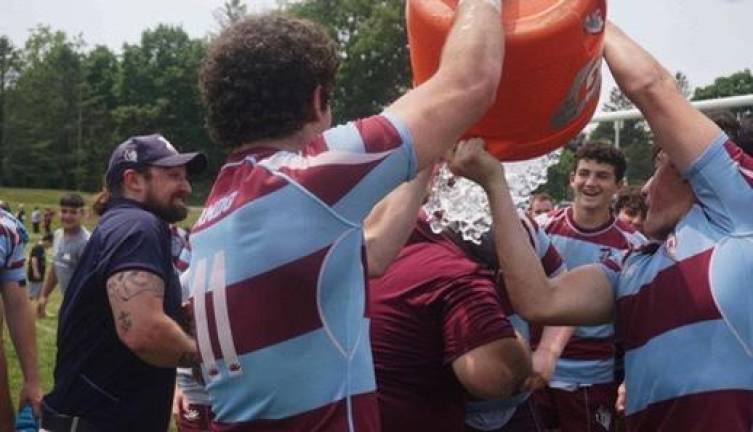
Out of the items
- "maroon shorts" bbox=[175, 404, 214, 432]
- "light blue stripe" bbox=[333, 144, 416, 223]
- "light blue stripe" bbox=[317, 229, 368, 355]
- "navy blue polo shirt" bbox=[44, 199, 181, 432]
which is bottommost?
"maroon shorts" bbox=[175, 404, 214, 432]

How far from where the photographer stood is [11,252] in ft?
17.6

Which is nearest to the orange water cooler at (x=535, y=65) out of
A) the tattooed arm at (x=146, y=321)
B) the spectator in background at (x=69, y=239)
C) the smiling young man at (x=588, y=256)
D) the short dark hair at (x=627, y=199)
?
the tattooed arm at (x=146, y=321)

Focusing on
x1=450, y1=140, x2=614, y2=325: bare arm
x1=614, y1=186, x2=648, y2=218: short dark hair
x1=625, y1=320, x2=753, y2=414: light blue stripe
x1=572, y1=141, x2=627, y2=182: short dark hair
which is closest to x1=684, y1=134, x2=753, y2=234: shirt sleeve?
x1=625, y1=320, x2=753, y2=414: light blue stripe

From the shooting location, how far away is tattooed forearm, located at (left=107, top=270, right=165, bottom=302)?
410 cm

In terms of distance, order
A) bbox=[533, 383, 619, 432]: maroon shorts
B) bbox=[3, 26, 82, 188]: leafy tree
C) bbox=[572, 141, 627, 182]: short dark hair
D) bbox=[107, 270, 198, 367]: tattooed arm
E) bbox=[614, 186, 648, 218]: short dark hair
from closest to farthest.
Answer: bbox=[107, 270, 198, 367]: tattooed arm → bbox=[533, 383, 619, 432]: maroon shorts → bbox=[572, 141, 627, 182]: short dark hair → bbox=[614, 186, 648, 218]: short dark hair → bbox=[3, 26, 82, 188]: leafy tree

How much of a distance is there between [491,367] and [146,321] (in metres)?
1.70

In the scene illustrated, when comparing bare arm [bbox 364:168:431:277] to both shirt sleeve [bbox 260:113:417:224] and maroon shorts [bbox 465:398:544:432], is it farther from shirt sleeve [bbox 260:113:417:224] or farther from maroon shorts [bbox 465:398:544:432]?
maroon shorts [bbox 465:398:544:432]

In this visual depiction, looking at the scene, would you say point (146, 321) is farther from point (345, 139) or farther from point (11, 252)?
point (345, 139)

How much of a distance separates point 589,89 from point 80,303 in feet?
8.32

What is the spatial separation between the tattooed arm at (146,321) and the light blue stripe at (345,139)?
200 cm

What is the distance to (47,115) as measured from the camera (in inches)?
3285

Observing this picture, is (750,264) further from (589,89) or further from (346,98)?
(346,98)

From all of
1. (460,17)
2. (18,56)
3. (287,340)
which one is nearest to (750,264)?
(460,17)

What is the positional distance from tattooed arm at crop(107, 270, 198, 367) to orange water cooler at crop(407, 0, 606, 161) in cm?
181
